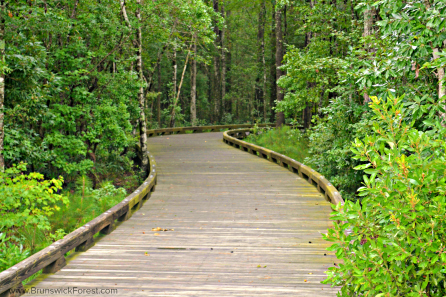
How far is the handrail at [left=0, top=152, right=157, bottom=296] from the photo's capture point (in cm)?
482

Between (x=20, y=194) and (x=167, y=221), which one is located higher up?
(x=20, y=194)

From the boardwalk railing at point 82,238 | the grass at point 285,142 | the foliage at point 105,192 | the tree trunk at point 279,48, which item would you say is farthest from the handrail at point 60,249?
the tree trunk at point 279,48

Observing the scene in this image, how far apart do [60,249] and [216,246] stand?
A: 2418mm

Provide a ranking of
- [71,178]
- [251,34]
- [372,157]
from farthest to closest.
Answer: [251,34] → [71,178] → [372,157]

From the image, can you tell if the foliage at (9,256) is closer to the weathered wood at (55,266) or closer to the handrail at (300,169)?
the weathered wood at (55,266)

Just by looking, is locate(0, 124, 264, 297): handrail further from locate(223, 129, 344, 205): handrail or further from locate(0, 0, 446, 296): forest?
locate(223, 129, 344, 205): handrail

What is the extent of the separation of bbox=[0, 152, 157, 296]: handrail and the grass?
966cm

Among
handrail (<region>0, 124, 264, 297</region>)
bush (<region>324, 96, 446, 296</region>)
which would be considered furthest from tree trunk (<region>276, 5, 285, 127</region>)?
bush (<region>324, 96, 446, 296</region>)

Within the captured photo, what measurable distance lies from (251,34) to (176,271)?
1643 inches

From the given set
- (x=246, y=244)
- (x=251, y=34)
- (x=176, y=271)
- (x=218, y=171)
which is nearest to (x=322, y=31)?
(x=218, y=171)

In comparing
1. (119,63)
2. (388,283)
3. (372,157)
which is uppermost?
(119,63)

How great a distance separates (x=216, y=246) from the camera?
6980 millimetres

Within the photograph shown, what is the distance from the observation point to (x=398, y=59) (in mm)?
6332

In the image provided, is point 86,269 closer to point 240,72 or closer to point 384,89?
point 384,89
